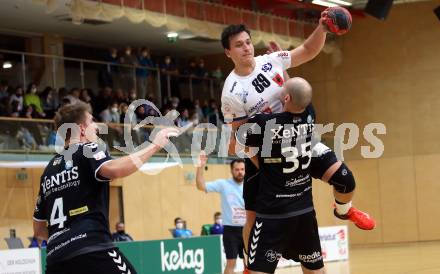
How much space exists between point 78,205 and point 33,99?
15200mm

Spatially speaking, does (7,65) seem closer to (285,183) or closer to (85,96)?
(85,96)

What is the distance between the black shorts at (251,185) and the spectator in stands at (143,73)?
17.4 meters

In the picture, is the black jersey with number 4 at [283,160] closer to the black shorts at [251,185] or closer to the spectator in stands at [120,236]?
the black shorts at [251,185]

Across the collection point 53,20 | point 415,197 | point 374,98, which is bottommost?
point 415,197

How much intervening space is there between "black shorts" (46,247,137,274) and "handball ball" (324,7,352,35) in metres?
2.72

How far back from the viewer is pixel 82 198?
5707 mm

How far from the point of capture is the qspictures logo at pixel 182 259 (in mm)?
15250

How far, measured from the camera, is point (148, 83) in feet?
83.6

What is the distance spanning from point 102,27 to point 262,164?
59.9 ft

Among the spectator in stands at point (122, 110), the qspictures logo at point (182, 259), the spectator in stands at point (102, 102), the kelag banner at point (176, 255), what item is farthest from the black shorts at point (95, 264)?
A: the spectator in stands at point (102, 102)

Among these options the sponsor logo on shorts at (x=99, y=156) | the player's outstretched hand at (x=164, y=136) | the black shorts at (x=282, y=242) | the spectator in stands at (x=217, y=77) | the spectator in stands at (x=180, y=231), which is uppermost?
the spectator in stands at (x=217, y=77)

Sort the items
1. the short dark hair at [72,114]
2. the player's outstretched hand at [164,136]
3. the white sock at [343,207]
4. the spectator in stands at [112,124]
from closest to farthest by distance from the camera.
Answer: the player's outstretched hand at [164,136] → the short dark hair at [72,114] → the white sock at [343,207] → the spectator in stands at [112,124]

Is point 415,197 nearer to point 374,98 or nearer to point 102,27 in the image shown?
point 374,98

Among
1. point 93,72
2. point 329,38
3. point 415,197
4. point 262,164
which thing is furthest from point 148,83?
point 262,164
